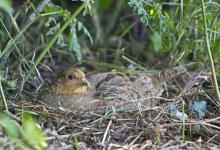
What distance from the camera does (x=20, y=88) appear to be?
15.7 feet

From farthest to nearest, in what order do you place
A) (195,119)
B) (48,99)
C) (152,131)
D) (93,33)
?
(93,33) → (48,99) → (195,119) → (152,131)

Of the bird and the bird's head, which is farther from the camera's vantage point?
the bird's head

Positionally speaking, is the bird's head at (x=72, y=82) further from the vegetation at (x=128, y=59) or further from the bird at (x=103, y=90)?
the vegetation at (x=128, y=59)

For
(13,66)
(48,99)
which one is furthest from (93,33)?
(48,99)

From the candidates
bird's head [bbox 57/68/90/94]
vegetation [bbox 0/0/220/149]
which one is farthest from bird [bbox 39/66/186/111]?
vegetation [bbox 0/0/220/149]

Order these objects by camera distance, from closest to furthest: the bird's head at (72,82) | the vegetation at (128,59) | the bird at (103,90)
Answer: the vegetation at (128,59)
the bird at (103,90)
the bird's head at (72,82)

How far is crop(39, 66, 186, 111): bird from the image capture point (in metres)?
4.68

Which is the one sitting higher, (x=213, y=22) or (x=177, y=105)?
(x=213, y=22)

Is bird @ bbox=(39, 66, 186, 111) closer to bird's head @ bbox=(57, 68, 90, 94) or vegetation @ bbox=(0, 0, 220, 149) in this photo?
bird's head @ bbox=(57, 68, 90, 94)

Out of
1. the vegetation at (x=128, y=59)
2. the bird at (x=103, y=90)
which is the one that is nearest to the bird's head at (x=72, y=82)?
the bird at (x=103, y=90)

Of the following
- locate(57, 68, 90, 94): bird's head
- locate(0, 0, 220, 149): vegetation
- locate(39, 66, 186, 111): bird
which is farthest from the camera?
locate(57, 68, 90, 94): bird's head

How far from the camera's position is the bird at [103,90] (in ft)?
15.4

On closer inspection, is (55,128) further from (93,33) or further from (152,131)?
(93,33)

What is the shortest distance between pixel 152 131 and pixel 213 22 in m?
1.13
